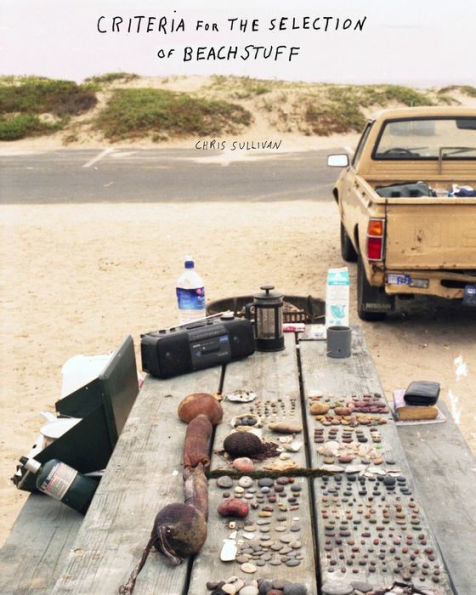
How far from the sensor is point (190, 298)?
4465 mm

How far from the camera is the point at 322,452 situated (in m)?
2.95

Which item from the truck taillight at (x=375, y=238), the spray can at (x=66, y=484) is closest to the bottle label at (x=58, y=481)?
the spray can at (x=66, y=484)

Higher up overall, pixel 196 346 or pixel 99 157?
pixel 196 346

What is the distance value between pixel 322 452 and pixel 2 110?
3607 cm

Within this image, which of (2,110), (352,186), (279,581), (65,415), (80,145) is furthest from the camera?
(2,110)

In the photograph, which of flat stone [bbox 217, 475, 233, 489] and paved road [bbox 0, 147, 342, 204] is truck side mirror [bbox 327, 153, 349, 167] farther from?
paved road [bbox 0, 147, 342, 204]

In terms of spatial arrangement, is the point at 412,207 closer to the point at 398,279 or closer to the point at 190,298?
the point at 398,279

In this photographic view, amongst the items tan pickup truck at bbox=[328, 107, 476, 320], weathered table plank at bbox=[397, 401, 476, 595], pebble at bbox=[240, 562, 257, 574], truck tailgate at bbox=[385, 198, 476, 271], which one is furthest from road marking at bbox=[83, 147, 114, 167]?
pebble at bbox=[240, 562, 257, 574]

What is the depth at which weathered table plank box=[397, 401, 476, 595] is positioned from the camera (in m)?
2.97

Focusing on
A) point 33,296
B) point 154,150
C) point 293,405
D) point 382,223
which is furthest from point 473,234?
point 154,150

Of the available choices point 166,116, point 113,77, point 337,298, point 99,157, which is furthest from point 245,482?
point 113,77

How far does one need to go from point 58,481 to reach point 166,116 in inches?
1188

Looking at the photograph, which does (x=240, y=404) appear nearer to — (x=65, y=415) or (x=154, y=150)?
(x=65, y=415)

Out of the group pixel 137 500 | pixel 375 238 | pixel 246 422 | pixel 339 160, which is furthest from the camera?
pixel 339 160
